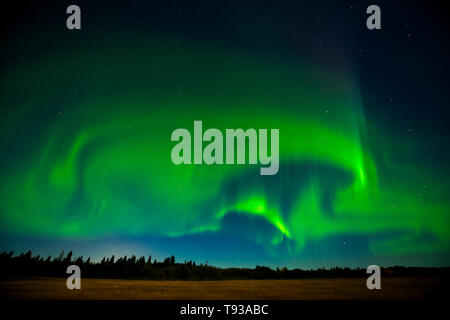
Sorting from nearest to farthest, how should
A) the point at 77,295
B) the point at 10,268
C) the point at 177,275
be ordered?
1. the point at 77,295
2. the point at 10,268
3. the point at 177,275
